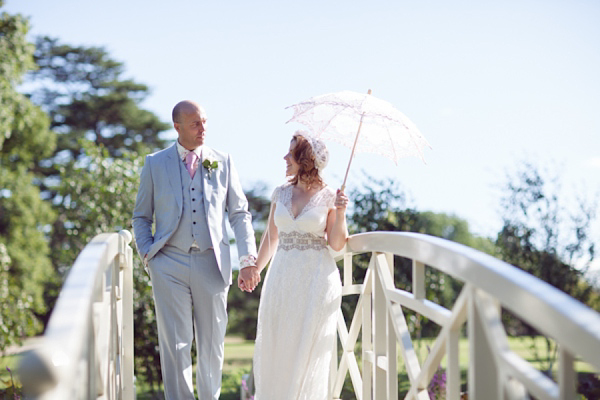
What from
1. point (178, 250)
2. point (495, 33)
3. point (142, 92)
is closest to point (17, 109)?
point (142, 92)

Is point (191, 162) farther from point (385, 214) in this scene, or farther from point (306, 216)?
point (385, 214)

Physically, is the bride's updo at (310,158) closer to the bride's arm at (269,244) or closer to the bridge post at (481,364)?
the bride's arm at (269,244)

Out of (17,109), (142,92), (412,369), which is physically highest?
(142,92)

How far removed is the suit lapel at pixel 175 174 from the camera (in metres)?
4.63

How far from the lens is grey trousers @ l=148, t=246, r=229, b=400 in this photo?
4.45m

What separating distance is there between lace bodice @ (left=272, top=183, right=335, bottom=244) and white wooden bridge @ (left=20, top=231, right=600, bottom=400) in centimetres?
48

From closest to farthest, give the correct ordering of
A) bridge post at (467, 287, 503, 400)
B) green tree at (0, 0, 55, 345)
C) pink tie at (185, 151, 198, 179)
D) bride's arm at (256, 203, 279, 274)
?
bridge post at (467, 287, 503, 400) → pink tie at (185, 151, 198, 179) → bride's arm at (256, 203, 279, 274) → green tree at (0, 0, 55, 345)

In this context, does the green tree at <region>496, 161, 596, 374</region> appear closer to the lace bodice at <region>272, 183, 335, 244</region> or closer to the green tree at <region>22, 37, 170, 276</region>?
the lace bodice at <region>272, 183, 335, 244</region>

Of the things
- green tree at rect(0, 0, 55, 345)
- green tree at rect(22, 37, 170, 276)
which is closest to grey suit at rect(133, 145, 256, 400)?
green tree at rect(0, 0, 55, 345)

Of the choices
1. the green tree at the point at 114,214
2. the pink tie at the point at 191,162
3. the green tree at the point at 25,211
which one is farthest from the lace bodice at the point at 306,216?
the green tree at the point at 25,211

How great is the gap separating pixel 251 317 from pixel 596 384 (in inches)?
834

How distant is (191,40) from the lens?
34094 mm

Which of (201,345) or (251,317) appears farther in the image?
(251,317)

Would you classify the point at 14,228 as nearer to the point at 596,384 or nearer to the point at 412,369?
the point at 596,384
